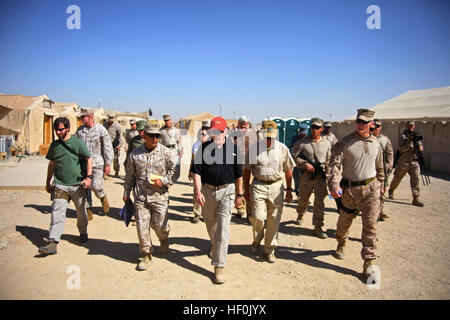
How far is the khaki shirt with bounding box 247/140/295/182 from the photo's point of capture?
4.31m

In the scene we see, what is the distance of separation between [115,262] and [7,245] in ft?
6.38

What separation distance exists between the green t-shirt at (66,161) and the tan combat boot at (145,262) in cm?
162

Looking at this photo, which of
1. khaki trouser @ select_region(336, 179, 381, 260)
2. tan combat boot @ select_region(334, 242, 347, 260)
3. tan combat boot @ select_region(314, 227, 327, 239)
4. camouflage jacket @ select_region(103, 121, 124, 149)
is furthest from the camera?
camouflage jacket @ select_region(103, 121, 124, 149)

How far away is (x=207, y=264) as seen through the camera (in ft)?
14.0

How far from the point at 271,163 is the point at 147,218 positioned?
1940 mm

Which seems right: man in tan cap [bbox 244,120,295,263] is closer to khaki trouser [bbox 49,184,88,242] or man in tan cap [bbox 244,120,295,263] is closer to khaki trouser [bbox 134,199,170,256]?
khaki trouser [bbox 134,199,170,256]

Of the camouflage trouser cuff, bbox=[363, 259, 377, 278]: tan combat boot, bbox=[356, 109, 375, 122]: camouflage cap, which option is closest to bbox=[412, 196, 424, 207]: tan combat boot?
bbox=[363, 259, 377, 278]: tan combat boot

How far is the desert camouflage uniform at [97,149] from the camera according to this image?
19.7 feet

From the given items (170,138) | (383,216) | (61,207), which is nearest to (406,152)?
(383,216)

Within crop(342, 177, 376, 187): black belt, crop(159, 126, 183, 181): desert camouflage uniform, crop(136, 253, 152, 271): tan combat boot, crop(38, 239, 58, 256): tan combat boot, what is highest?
crop(159, 126, 183, 181): desert camouflage uniform

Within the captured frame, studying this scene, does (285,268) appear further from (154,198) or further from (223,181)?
(154,198)

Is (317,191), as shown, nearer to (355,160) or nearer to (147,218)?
(355,160)
